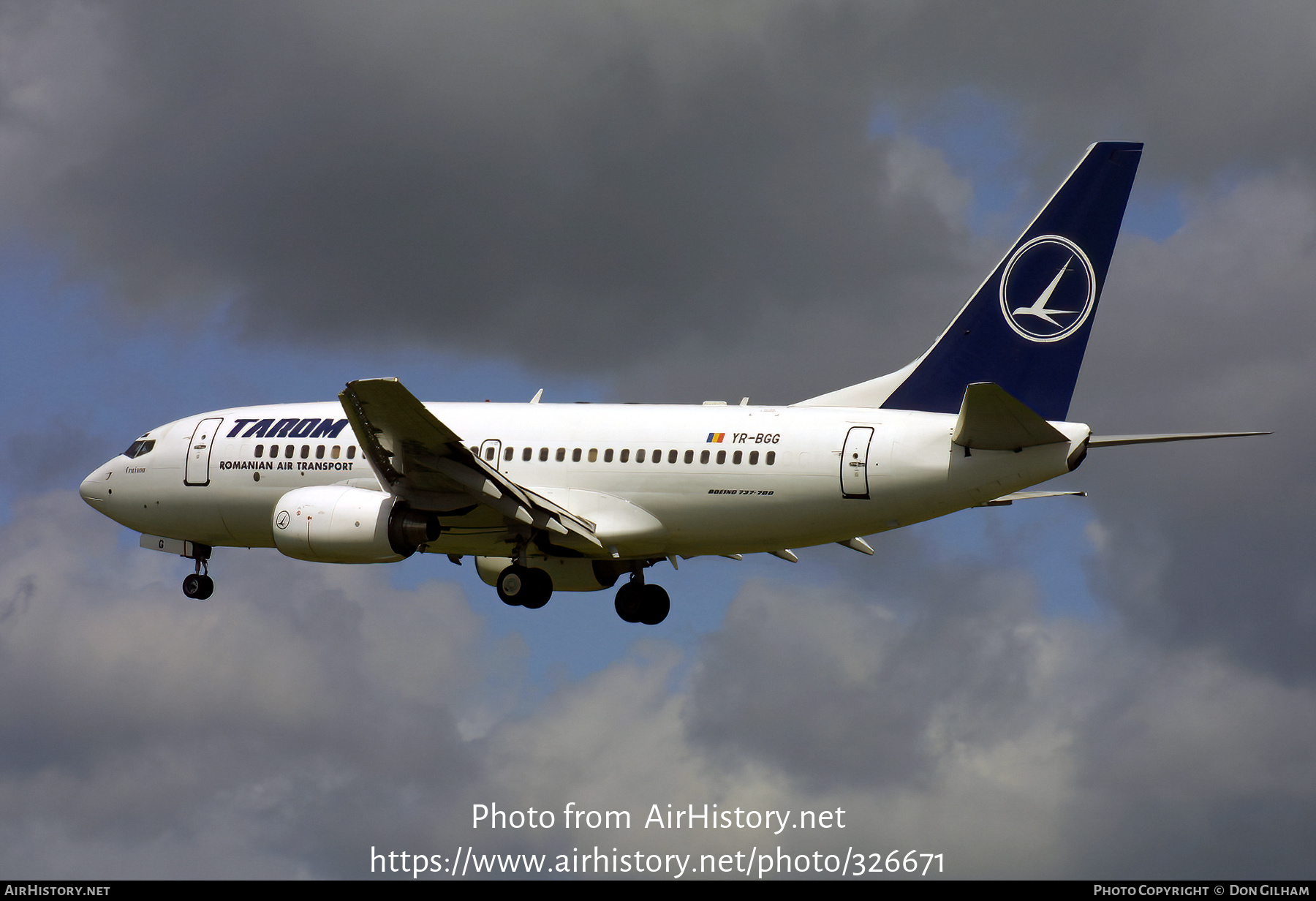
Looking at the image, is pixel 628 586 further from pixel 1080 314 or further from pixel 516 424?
pixel 1080 314

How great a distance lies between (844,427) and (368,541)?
10952 mm

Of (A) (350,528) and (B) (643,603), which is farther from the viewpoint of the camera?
(B) (643,603)

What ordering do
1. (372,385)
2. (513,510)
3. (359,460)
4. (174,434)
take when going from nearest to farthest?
(372,385) < (513,510) < (359,460) < (174,434)

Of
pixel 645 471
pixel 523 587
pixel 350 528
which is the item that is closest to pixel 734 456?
pixel 645 471

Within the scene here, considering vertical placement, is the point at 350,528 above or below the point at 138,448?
below

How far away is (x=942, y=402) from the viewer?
36.9m

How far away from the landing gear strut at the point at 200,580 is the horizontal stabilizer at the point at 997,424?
2067 centimetres

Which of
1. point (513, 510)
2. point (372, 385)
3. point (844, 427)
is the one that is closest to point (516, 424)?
point (513, 510)

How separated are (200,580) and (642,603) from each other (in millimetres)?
11895

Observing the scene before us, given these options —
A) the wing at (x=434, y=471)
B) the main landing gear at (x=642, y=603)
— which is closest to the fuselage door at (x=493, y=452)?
the wing at (x=434, y=471)

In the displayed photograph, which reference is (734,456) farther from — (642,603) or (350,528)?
(350,528)

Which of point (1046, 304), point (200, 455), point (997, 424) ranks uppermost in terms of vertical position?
point (1046, 304)

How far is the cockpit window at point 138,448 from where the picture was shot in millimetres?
43781

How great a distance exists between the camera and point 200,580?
4416cm
